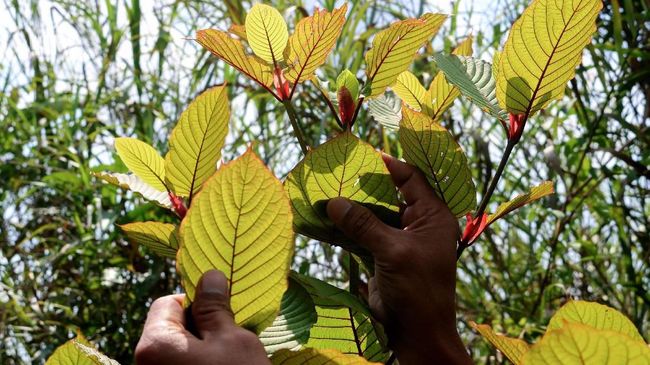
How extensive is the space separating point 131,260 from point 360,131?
54 centimetres

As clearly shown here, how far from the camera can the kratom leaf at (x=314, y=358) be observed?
0.33m

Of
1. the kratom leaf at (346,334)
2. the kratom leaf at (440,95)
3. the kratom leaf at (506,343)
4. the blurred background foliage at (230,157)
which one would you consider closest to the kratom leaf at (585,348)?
the kratom leaf at (506,343)

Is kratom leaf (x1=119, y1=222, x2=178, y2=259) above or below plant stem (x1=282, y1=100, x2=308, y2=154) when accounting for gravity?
below

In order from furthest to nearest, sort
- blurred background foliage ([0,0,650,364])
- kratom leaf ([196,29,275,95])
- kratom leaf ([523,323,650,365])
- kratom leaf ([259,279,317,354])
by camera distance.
Result: blurred background foliage ([0,0,650,364]), kratom leaf ([196,29,275,95]), kratom leaf ([259,279,317,354]), kratom leaf ([523,323,650,365])

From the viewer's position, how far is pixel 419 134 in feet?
1.41

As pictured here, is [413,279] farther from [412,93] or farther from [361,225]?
[412,93]

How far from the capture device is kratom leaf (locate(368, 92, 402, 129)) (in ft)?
1.63

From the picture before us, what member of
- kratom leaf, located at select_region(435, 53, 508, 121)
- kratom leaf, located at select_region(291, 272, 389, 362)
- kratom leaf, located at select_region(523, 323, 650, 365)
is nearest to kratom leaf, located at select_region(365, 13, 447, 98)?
kratom leaf, located at select_region(435, 53, 508, 121)

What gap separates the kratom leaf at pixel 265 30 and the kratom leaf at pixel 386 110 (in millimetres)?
73

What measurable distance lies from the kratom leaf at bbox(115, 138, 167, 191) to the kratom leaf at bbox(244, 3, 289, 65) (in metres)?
0.09

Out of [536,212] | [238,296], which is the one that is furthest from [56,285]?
[238,296]

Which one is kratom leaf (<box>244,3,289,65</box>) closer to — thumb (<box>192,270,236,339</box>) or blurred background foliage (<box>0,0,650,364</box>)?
thumb (<box>192,270,236,339</box>)

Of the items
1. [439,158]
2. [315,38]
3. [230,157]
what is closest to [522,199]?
[439,158]

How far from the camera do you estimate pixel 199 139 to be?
414mm
